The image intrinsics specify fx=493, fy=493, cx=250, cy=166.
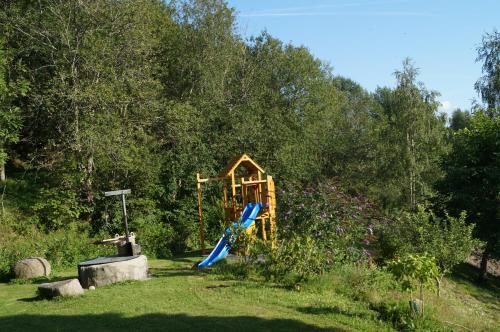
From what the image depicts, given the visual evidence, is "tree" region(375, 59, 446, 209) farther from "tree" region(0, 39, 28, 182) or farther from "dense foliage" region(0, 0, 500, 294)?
"tree" region(0, 39, 28, 182)

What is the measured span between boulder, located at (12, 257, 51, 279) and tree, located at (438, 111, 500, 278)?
54.8 feet

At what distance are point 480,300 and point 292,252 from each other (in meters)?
11.3

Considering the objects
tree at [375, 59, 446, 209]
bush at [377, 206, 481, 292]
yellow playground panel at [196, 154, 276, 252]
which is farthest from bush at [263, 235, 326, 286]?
tree at [375, 59, 446, 209]

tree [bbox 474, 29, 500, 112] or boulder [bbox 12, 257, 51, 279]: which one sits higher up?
tree [bbox 474, 29, 500, 112]

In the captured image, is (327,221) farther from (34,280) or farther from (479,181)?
(479,181)

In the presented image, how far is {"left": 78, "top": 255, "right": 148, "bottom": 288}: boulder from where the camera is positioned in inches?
410

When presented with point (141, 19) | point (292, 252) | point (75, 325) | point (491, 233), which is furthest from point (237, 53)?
point (75, 325)

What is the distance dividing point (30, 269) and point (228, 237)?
5057mm

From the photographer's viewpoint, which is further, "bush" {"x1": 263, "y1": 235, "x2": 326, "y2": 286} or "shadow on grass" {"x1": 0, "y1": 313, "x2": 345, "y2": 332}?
"bush" {"x1": 263, "y1": 235, "x2": 326, "y2": 286}

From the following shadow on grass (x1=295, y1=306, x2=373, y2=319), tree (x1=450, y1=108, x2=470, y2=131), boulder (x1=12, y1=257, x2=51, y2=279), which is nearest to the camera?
shadow on grass (x1=295, y1=306, x2=373, y2=319)

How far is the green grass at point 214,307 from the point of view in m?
7.39

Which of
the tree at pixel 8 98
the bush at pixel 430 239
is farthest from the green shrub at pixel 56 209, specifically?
the bush at pixel 430 239

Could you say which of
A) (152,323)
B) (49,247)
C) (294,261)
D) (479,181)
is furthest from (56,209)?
(479,181)

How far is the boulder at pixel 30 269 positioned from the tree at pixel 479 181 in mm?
16717
